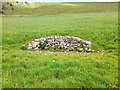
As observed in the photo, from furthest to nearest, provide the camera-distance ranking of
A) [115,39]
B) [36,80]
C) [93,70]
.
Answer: [115,39]
[93,70]
[36,80]

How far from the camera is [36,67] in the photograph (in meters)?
19.4

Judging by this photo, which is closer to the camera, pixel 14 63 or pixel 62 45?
pixel 14 63

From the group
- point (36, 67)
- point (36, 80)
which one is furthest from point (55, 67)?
point (36, 80)

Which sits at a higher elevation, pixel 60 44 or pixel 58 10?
pixel 58 10

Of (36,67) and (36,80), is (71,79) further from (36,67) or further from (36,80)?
(36,67)

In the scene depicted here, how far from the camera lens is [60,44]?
3281 centimetres

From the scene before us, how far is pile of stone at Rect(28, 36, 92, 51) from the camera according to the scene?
105ft

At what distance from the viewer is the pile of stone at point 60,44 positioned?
32.1 metres

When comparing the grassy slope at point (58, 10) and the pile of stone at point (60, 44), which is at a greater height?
the grassy slope at point (58, 10)

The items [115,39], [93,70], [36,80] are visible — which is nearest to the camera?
[36,80]

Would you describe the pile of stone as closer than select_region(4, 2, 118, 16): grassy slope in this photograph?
Yes

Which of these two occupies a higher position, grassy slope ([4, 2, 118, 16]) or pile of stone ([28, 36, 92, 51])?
grassy slope ([4, 2, 118, 16])

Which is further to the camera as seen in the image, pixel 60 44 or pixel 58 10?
pixel 58 10

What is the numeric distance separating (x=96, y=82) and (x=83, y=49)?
15210 millimetres
